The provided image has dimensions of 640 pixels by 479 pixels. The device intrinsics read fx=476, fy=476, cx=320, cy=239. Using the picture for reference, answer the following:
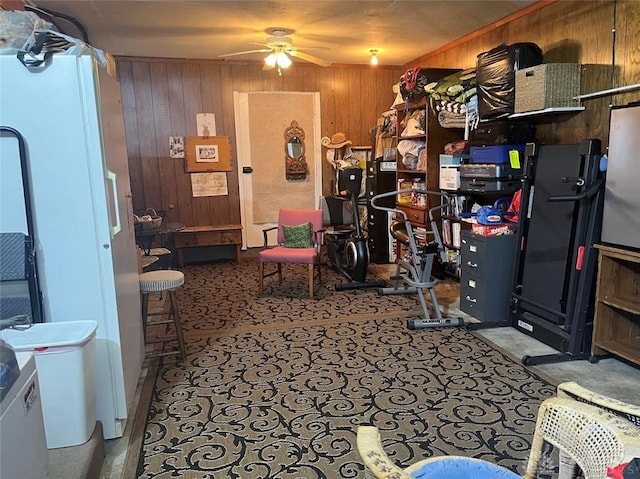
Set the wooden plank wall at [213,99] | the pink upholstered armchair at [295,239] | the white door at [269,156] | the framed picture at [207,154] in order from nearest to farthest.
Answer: the pink upholstered armchair at [295,239]
the wooden plank wall at [213,99]
the framed picture at [207,154]
the white door at [269,156]

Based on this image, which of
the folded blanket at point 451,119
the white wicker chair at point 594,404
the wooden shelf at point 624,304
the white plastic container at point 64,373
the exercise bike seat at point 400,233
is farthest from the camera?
the folded blanket at point 451,119

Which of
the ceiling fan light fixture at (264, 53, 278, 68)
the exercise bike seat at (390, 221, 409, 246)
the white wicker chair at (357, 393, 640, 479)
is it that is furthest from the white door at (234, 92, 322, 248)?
the white wicker chair at (357, 393, 640, 479)

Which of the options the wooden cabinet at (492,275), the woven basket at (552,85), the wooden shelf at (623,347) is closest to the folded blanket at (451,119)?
the woven basket at (552,85)

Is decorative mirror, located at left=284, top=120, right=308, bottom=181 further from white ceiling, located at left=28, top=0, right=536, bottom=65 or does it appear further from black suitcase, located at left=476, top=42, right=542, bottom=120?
black suitcase, located at left=476, top=42, right=542, bottom=120

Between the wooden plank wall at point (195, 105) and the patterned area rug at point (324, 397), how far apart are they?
245cm

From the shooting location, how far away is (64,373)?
192 centimetres

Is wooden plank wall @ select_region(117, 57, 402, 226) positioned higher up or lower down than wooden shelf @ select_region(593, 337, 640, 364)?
higher up

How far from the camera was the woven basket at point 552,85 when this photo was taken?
3.33 meters

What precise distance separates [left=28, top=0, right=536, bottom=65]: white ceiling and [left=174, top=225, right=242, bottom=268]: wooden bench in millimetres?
2087

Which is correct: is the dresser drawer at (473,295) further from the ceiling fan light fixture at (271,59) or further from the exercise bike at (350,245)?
the ceiling fan light fixture at (271,59)

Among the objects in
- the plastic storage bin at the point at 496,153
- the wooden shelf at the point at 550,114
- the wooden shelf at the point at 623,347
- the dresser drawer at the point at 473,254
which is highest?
the wooden shelf at the point at 550,114

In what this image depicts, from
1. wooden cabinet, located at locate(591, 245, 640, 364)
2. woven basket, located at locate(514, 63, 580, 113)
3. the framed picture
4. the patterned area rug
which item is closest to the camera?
the patterned area rug

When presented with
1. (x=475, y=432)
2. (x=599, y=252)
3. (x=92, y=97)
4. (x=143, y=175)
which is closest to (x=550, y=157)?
(x=599, y=252)

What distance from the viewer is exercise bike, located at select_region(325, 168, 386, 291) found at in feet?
15.7
